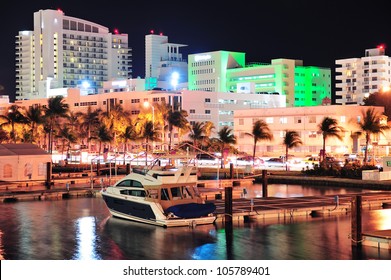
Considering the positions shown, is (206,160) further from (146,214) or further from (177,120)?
(146,214)

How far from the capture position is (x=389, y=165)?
7088cm

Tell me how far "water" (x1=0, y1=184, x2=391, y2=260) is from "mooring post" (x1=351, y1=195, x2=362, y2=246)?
554mm

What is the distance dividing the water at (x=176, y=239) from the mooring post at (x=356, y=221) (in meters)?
0.55

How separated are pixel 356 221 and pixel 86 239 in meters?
14.2

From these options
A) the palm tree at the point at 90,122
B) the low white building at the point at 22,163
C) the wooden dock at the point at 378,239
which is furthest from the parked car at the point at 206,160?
the wooden dock at the point at 378,239

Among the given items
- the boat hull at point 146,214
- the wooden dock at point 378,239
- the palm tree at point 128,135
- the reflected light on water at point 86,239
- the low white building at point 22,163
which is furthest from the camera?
the palm tree at point 128,135

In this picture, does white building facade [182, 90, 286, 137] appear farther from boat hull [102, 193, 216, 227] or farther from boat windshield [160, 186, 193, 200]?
boat windshield [160, 186, 193, 200]

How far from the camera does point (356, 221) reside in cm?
3628

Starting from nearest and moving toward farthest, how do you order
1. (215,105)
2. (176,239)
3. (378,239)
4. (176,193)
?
(378,239), (176,239), (176,193), (215,105)

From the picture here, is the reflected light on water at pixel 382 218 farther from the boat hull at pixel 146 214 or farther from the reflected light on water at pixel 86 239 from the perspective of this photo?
the reflected light on water at pixel 86 239

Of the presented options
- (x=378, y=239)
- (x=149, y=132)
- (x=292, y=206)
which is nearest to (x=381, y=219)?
(x=292, y=206)

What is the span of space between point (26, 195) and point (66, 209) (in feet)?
22.6

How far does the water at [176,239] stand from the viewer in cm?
3566
